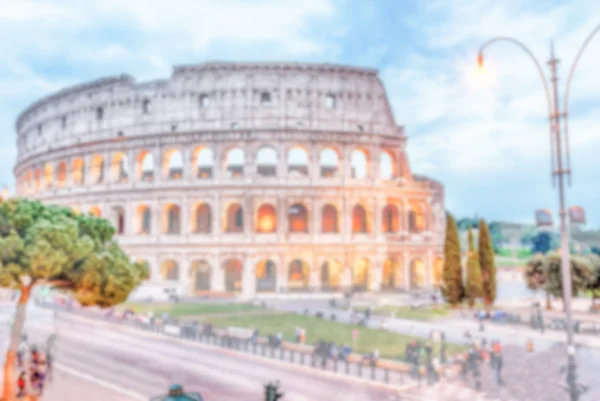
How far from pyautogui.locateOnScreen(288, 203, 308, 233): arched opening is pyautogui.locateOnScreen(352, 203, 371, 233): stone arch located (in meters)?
4.29

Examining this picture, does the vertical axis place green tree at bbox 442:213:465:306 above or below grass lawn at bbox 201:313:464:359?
above

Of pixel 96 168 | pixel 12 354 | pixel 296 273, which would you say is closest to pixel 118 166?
pixel 96 168

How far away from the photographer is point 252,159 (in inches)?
1633

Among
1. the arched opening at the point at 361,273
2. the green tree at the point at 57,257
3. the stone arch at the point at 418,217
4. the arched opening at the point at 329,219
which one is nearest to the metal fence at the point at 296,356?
the green tree at the point at 57,257

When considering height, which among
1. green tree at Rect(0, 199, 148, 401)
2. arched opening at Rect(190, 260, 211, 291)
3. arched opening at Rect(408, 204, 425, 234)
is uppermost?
arched opening at Rect(408, 204, 425, 234)

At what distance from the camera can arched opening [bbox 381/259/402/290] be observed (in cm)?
4325

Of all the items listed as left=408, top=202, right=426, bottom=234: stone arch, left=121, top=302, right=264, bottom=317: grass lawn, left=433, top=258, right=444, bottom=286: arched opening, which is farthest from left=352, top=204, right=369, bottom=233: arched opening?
left=121, top=302, right=264, bottom=317: grass lawn

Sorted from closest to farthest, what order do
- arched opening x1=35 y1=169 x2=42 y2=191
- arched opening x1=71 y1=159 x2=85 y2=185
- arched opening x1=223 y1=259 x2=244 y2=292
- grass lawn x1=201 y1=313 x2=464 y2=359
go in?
grass lawn x1=201 y1=313 x2=464 y2=359 < arched opening x1=223 y1=259 x2=244 y2=292 < arched opening x1=71 y1=159 x2=85 y2=185 < arched opening x1=35 y1=169 x2=42 y2=191

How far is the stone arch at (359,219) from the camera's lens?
45.7 m

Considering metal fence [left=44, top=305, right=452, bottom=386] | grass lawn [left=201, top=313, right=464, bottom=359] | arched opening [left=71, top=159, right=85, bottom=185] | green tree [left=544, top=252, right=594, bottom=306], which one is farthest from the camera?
arched opening [left=71, top=159, right=85, bottom=185]

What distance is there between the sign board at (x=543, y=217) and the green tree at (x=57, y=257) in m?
10.7

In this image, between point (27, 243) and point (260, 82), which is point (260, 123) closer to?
point (260, 82)

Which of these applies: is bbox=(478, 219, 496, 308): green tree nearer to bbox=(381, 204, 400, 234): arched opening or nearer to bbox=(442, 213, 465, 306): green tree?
bbox=(442, 213, 465, 306): green tree

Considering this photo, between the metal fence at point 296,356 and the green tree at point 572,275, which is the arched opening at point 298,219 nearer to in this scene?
the green tree at point 572,275
